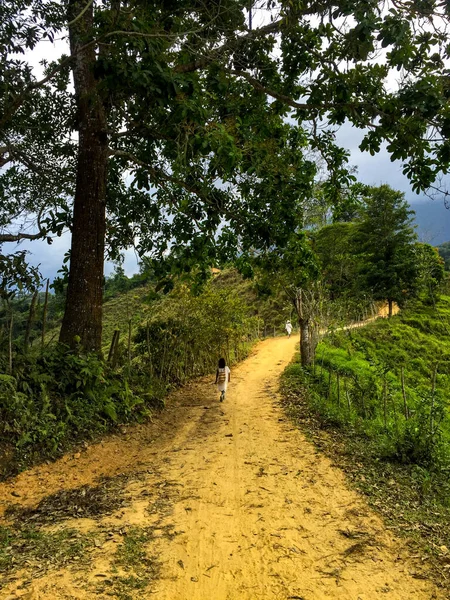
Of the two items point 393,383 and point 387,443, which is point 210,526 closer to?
point 387,443

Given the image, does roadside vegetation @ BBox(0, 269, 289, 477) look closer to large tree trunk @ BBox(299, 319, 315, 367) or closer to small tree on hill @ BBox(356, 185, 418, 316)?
large tree trunk @ BBox(299, 319, 315, 367)

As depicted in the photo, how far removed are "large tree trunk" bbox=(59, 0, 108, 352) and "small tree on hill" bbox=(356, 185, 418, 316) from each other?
22.1 metres

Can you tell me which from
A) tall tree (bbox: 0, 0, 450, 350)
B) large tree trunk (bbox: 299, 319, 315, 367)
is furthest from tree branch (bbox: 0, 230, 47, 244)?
large tree trunk (bbox: 299, 319, 315, 367)

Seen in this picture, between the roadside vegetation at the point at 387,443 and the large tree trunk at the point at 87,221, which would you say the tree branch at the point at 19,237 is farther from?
the roadside vegetation at the point at 387,443

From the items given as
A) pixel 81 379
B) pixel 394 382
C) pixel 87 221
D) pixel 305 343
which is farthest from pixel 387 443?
pixel 394 382

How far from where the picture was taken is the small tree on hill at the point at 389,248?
2680 cm

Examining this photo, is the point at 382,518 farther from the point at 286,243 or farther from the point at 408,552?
the point at 286,243

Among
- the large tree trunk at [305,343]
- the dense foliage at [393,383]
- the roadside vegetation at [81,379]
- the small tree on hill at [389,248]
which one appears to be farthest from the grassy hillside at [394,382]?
the roadside vegetation at [81,379]

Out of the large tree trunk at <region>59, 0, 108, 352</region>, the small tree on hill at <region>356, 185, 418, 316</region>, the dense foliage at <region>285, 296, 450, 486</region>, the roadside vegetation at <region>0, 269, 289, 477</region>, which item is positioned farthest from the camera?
the small tree on hill at <region>356, 185, 418, 316</region>

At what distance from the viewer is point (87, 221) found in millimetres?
8305

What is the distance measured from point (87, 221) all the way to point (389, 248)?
23.8 metres

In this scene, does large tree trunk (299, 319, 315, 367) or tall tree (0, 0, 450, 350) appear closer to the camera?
tall tree (0, 0, 450, 350)

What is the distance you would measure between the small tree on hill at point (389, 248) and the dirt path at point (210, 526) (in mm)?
21727

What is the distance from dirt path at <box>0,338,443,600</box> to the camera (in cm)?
351
